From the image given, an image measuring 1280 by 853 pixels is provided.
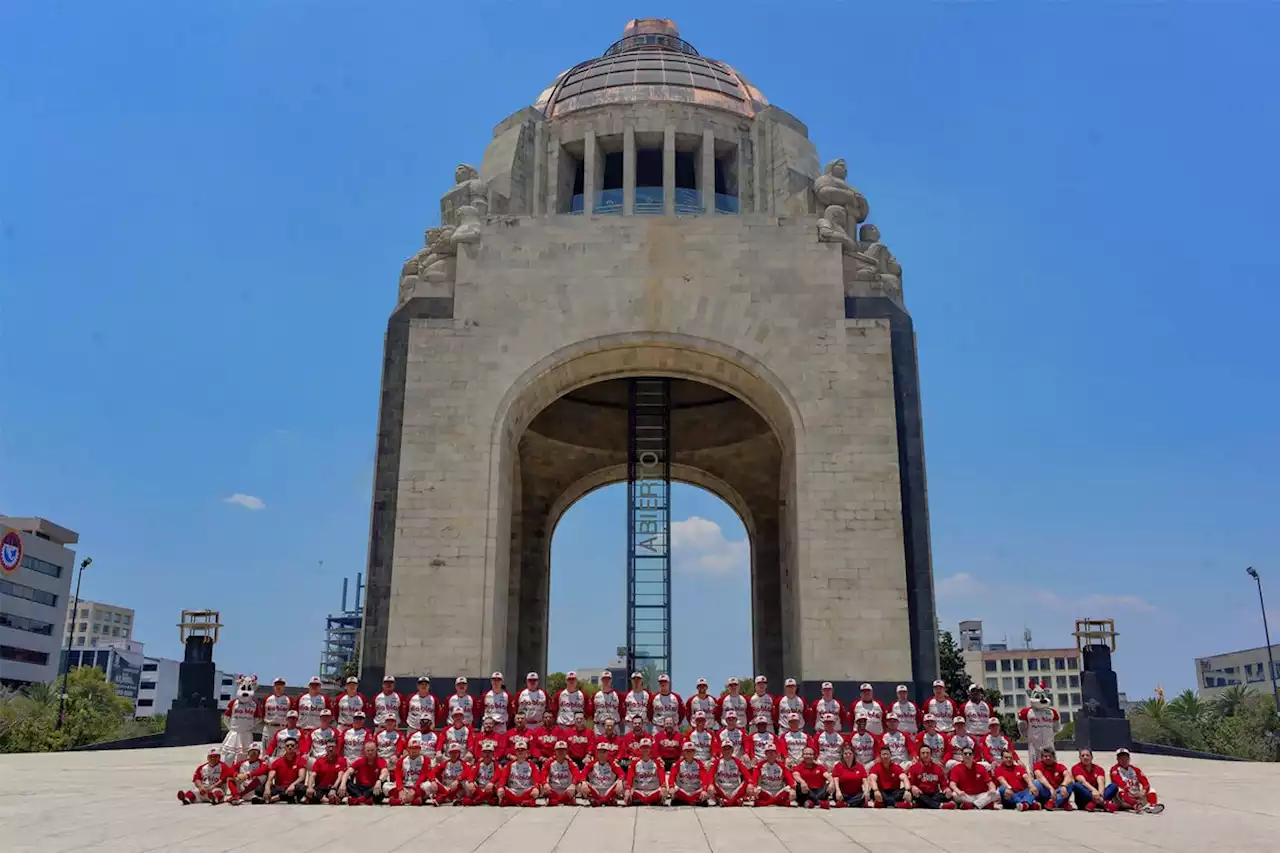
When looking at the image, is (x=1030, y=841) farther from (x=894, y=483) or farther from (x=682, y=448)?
(x=682, y=448)

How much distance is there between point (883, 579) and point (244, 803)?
10204 mm

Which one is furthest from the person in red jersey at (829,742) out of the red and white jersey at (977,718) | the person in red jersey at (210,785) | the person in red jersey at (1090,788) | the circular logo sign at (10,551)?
the circular logo sign at (10,551)

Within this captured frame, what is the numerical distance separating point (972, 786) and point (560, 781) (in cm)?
445

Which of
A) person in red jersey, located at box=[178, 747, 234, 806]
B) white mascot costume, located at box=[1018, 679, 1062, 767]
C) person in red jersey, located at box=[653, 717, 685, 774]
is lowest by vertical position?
person in red jersey, located at box=[178, 747, 234, 806]

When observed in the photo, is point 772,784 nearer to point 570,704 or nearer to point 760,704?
point 760,704

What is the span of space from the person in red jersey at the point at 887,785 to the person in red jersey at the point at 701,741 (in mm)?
1806

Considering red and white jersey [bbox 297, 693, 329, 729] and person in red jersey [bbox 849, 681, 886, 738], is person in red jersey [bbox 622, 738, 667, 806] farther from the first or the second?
red and white jersey [bbox 297, 693, 329, 729]

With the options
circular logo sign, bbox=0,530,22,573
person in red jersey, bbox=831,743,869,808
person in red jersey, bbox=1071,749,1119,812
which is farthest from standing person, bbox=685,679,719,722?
circular logo sign, bbox=0,530,22,573

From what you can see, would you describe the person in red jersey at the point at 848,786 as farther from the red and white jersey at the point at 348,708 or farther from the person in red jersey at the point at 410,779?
the red and white jersey at the point at 348,708

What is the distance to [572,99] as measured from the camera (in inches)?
960

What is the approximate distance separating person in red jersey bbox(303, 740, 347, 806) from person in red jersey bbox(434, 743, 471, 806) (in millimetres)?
1099

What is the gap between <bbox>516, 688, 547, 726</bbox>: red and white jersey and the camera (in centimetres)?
1277

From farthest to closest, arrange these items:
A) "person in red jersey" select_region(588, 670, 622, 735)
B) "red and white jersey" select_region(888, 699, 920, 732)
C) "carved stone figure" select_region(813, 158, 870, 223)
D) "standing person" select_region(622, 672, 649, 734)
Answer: "carved stone figure" select_region(813, 158, 870, 223) → "red and white jersey" select_region(888, 699, 920, 732) → "person in red jersey" select_region(588, 670, 622, 735) → "standing person" select_region(622, 672, 649, 734)

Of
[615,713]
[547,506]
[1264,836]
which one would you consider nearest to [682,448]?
[547,506]
